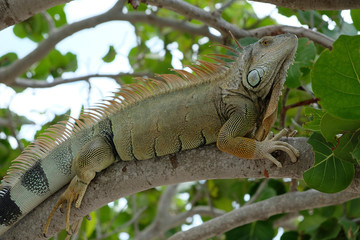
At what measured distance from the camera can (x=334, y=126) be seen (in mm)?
2170

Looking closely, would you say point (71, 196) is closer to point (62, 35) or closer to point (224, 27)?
point (62, 35)

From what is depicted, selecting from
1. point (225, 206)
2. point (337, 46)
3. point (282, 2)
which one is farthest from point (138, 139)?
point (225, 206)

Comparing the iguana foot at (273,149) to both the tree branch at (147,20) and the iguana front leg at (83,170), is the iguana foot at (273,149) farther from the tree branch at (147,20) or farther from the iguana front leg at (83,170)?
the tree branch at (147,20)

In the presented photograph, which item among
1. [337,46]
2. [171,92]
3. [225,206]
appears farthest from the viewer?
[225,206]

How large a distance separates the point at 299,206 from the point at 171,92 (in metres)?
1.46

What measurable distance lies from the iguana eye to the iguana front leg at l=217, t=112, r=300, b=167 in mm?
222

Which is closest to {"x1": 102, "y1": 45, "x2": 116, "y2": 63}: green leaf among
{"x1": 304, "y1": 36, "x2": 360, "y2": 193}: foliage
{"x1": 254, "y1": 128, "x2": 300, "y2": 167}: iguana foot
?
{"x1": 254, "y1": 128, "x2": 300, "y2": 167}: iguana foot

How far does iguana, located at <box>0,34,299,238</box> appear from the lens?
2.95 m

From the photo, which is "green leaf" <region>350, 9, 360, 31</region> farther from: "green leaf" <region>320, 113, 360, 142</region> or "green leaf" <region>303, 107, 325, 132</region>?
"green leaf" <region>320, 113, 360, 142</region>

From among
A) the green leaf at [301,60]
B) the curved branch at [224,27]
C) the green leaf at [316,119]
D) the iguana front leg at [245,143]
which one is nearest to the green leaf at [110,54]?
the curved branch at [224,27]

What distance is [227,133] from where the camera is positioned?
2.74 m

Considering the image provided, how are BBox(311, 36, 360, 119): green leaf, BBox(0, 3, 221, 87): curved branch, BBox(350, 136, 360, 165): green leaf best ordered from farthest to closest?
1. BBox(0, 3, 221, 87): curved branch
2. BBox(350, 136, 360, 165): green leaf
3. BBox(311, 36, 360, 119): green leaf

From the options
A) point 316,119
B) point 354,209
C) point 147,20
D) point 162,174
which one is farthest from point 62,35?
point 354,209

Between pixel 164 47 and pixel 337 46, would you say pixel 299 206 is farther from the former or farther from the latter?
pixel 164 47
